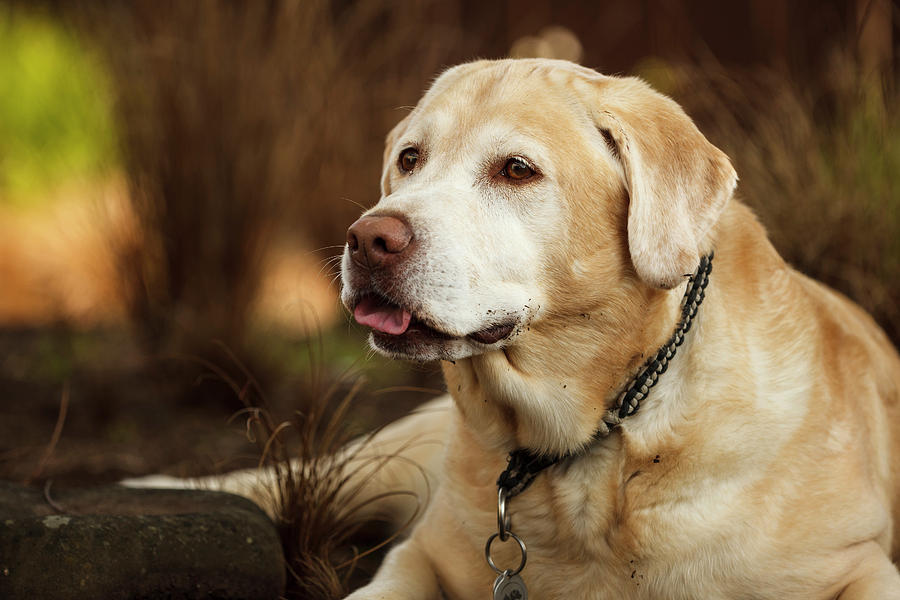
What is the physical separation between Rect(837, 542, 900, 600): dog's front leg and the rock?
1.40 m

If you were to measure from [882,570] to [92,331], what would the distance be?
4.02 meters

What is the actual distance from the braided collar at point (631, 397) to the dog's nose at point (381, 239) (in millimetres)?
663

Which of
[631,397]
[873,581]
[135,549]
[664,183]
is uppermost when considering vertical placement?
[664,183]

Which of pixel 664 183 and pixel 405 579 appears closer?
pixel 664 183

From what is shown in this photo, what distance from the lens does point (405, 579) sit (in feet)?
8.04

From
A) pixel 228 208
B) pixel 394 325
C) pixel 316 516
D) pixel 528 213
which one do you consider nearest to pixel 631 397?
pixel 528 213

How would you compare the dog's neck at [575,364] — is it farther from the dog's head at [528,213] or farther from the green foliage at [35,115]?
the green foliage at [35,115]

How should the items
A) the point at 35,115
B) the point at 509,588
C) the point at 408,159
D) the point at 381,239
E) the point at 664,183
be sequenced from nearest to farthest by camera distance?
the point at 381,239
the point at 664,183
the point at 509,588
the point at 408,159
the point at 35,115

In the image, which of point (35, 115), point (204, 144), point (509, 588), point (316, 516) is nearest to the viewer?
point (509, 588)

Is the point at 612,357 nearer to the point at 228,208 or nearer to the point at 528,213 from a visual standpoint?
the point at 528,213

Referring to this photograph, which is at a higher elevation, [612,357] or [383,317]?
[383,317]

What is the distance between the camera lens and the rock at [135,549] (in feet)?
7.29

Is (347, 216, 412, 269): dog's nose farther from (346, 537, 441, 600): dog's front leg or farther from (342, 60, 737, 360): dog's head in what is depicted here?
(346, 537, 441, 600): dog's front leg

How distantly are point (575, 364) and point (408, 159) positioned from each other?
678 millimetres
